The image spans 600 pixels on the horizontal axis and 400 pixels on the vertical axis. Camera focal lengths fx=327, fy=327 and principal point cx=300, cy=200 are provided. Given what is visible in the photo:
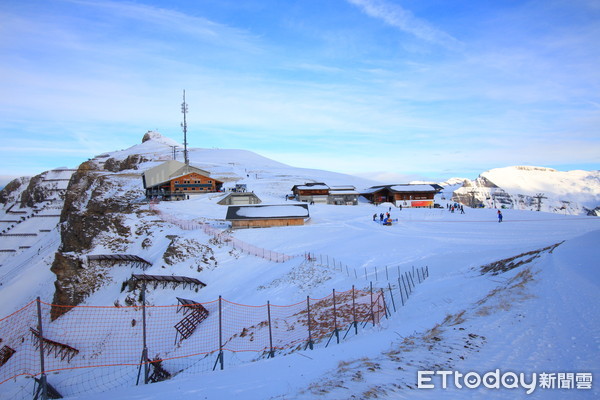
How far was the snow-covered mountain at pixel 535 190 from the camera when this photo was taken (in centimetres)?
10175

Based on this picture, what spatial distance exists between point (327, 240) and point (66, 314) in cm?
2778

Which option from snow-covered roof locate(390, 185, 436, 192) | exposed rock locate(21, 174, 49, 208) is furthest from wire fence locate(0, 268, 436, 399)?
exposed rock locate(21, 174, 49, 208)

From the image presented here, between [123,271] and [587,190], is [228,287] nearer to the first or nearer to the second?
[123,271]

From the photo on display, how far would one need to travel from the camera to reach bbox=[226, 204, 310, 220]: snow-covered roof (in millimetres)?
42625

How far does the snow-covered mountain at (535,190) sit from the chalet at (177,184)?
76.5m

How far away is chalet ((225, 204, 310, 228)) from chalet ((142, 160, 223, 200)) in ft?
76.9

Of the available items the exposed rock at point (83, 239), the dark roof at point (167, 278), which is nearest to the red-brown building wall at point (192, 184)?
the exposed rock at point (83, 239)

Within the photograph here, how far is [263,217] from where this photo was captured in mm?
42469

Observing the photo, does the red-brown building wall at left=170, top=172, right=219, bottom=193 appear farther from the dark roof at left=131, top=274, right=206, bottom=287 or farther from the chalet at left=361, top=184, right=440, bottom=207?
the chalet at left=361, top=184, right=440, bottom=207

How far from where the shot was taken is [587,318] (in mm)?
9336

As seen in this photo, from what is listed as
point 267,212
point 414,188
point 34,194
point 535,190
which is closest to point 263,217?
point 267,212

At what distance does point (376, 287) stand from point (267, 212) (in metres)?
25.1

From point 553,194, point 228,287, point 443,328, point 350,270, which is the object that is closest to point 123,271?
point 228,287

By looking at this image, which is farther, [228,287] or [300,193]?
[300,193]
